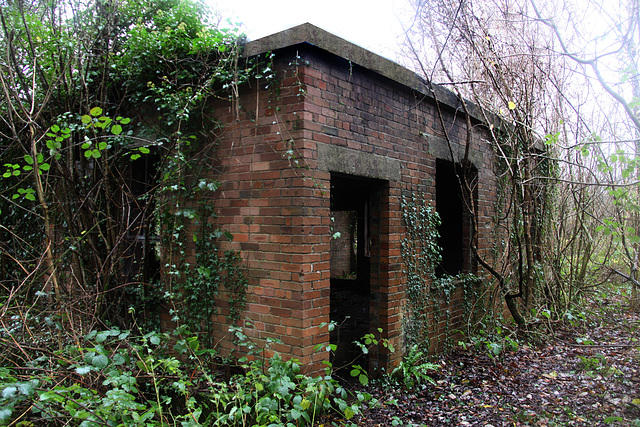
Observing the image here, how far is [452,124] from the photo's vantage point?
584cm

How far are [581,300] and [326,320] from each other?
7.06 meters

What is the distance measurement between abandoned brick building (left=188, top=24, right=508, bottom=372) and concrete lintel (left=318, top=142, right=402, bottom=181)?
0.04ft

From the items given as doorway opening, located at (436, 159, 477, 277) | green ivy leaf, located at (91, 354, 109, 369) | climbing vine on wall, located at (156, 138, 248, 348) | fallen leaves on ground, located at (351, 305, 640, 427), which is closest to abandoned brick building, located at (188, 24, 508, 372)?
climbing vine on wall, located at (156, 138, 248, 348)

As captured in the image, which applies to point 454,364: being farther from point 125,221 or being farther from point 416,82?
point 125,221

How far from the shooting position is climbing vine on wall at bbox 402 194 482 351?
5012 mm

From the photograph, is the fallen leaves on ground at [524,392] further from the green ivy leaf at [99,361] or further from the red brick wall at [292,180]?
the green ivy leaf at [99,361]

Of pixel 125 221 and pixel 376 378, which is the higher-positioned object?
pixel 125 221

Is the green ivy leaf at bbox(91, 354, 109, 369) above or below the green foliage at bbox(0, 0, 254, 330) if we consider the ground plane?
below

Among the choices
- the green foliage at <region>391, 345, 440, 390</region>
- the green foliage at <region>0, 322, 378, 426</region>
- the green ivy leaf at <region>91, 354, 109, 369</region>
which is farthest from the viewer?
the green foliage at <region>391, 345, 440, 390</region>

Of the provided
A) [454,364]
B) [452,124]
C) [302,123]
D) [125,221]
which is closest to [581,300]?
[454,364]

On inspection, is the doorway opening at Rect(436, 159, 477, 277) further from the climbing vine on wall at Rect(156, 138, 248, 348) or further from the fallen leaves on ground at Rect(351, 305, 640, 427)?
the climbing vine on wall at Rect(156, 138, 248, 348)

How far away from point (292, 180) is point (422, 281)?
2437 millimetres

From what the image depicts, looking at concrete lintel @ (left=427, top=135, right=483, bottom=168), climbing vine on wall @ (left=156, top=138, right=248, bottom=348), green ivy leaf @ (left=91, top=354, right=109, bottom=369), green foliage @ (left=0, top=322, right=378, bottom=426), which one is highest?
concrete lintel @ (left=427, top=135, right=483, bottom=168)

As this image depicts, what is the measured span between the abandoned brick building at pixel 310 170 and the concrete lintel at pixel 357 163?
11 millimetres
